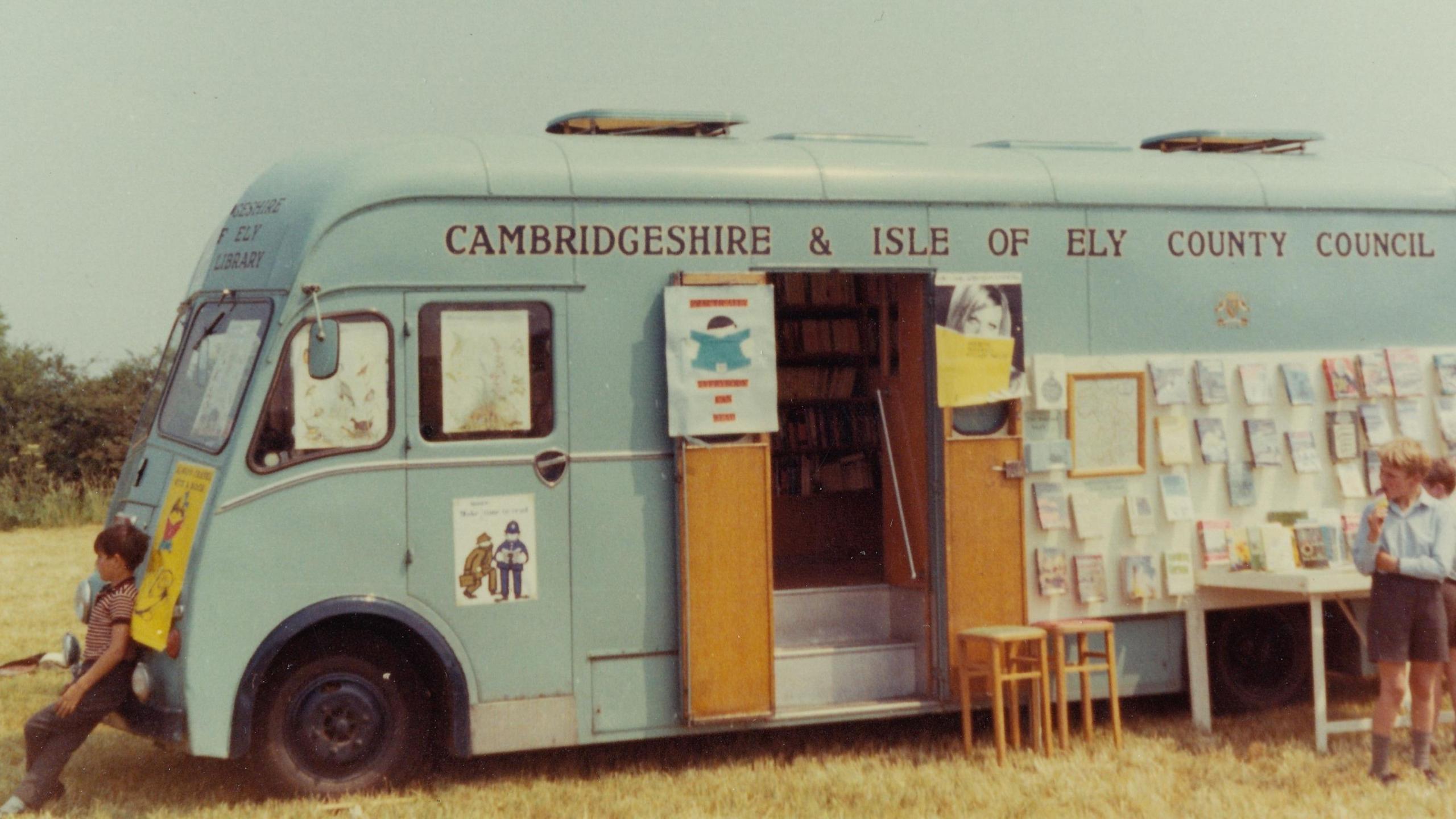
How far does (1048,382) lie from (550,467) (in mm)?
2630

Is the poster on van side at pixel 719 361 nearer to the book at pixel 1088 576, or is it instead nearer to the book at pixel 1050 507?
the book at pixel 1050 507

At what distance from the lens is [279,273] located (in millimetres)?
7875

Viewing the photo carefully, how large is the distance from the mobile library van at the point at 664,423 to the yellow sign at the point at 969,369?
0.02m

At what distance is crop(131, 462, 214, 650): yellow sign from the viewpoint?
24.9 feet

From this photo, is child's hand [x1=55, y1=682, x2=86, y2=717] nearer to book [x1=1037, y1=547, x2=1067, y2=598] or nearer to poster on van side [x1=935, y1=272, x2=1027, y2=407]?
poster on van side [x1=935, y1=272, x2=1027, y2=407]

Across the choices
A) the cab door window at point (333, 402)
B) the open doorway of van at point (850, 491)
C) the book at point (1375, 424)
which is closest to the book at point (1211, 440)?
the book at point (1375, 424)

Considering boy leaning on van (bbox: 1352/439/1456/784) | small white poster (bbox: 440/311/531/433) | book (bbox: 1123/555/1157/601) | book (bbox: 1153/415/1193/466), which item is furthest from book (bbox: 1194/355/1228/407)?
small white poster (bbox: 440/311/531/433)

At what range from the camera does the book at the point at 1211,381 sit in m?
9.29

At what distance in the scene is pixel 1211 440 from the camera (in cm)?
928

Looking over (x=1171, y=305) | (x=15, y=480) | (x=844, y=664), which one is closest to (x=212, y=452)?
(x=844, y=664)

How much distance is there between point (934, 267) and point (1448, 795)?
11.1 ft

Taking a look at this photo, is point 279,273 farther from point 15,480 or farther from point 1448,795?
point 15,480

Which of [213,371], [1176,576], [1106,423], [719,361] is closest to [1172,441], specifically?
[1106,423]

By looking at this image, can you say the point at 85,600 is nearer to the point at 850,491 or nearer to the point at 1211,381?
the point at 850,491
